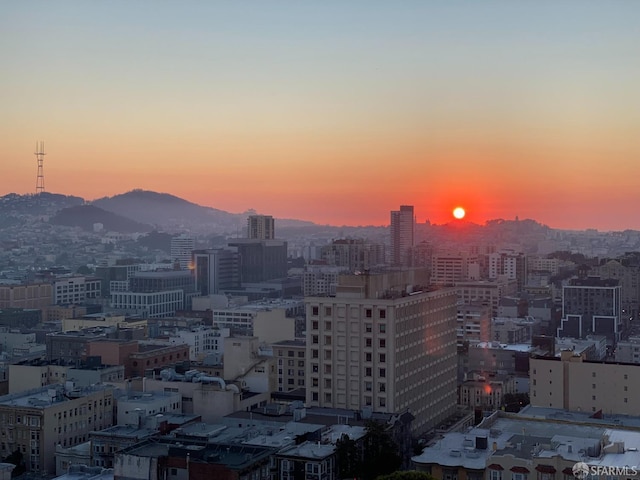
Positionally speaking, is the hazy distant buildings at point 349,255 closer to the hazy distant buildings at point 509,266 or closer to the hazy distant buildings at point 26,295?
the hazy distant buildings at point 509,266

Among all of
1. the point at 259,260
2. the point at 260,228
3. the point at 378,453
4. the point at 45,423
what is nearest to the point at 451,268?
the point at 259,260

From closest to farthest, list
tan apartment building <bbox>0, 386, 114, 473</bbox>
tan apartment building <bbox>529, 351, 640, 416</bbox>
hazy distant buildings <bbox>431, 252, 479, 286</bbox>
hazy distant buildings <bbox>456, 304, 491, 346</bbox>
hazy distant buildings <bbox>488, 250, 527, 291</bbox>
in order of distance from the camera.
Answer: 1. tan apartment building <bbox>0, 386, 114, 473</bbox>
2. tan apartment building <bbox>529, 351, 640, 416</bbox>
3. hazy distant buildings <bbox>456, 304, 491, 346</bbox>
4. hazy distant buildings <bbox>431, 252, 479, 286</bbox>
5. hazy distant buildings <bbox>488, 250, 527, 291</bbox>

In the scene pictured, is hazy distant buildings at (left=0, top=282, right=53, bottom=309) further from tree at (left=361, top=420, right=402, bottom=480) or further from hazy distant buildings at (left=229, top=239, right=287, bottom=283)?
tree at (left=361, top=420, right=402, bottom=480)

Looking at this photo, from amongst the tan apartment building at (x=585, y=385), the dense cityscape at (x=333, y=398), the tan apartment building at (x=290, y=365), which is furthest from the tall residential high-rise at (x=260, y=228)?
the tan apartment building at (x=585, y=385)

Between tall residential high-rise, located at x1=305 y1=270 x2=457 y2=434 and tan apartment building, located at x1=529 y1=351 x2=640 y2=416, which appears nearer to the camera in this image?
tall residential high-rise, located at x1=305 y1=270 x2=457 y2=434

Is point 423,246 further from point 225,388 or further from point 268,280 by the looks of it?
point 225,388

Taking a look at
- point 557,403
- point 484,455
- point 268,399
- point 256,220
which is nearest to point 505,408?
point 557,403

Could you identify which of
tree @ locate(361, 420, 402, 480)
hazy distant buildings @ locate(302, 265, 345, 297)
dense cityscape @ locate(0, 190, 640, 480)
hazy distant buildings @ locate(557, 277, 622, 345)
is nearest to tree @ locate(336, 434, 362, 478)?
dense cityscape @ locate(0, 190, 640, 480)
